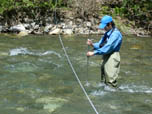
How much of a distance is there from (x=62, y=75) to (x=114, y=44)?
2421 millimetres

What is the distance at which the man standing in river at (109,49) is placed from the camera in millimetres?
5566

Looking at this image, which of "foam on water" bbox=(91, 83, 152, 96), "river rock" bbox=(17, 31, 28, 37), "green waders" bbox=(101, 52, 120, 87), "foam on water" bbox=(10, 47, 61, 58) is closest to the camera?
"green waders" bbox=(101, 52, 120, 87)

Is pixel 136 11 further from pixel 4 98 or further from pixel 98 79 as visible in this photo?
pixel 4 98

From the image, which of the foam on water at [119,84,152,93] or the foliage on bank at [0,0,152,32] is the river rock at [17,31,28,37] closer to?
the foliage on bank at [0,0,152,32]

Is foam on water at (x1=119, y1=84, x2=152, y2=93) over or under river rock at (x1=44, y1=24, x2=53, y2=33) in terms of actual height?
under

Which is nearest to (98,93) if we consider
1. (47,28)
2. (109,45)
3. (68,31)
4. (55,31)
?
(109,45)

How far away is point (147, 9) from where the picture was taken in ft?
50.3

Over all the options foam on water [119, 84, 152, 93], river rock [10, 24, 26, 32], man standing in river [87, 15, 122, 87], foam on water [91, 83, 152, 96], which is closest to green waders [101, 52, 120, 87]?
man standing in river [87, 15, 122, 87]

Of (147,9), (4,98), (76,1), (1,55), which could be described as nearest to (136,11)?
(147,9)

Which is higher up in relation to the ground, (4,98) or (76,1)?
(76,1)

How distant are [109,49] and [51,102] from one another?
1582mm

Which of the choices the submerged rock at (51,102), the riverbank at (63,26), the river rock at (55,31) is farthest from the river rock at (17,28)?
the submerged rock at (51,102)

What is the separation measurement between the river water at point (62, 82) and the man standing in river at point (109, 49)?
54 cm

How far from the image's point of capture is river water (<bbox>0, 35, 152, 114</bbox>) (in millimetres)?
5629
